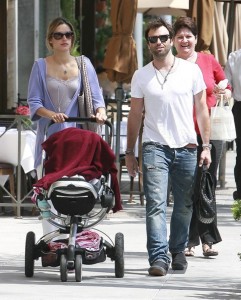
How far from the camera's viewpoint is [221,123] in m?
10.3

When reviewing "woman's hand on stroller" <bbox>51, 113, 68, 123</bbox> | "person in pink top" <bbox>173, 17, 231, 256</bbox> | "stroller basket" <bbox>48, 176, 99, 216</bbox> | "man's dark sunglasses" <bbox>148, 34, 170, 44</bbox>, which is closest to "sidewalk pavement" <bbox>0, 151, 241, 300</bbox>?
"person in pink top" <bbox>173, 17, 231, 256</bbox>

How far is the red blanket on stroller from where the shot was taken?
884cm

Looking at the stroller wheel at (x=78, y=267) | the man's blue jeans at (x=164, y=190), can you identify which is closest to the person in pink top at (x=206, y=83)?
the man's blue jeans at (x=164, y=190)

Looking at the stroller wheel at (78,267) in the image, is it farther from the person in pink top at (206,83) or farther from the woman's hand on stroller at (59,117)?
the person in pink top at (206,83)

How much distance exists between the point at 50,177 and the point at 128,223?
12.7 feet

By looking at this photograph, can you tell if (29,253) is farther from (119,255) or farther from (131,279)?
(131,279)

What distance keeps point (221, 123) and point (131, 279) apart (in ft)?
6.23

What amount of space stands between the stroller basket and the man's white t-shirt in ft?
2.49

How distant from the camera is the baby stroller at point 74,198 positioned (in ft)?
28.8

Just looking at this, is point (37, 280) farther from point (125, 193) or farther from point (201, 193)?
point (125, 193)

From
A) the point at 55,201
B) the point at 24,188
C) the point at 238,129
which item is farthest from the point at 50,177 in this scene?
the point at 238,129

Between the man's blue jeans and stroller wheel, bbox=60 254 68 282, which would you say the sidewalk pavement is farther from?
the man's blue jeans

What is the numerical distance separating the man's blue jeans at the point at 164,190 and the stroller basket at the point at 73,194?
572 mm

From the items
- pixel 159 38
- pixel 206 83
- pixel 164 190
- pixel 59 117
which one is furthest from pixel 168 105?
pixel 206 83
